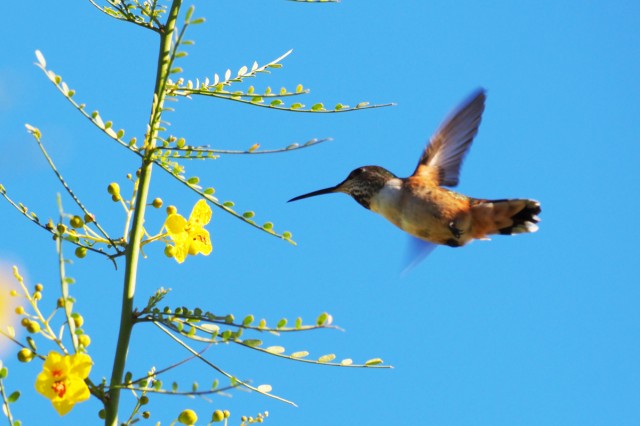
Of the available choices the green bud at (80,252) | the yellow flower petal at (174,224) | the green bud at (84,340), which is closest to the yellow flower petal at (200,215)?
the yellow flower petal at (174,224)

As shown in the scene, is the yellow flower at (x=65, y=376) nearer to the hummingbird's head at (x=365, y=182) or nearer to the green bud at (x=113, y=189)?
the green bud at (x=113, y=189)

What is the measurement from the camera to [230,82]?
127 inches

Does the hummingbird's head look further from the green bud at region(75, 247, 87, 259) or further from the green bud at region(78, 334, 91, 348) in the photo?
the green bud at region(78, 334, 91, 348)

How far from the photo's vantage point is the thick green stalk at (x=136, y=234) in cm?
249

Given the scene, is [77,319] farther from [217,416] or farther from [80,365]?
[217,416]

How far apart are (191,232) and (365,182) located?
125cm

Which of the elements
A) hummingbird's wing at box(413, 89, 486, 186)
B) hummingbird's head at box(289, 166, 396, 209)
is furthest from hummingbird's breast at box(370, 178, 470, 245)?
hummingbird's wing at box(413, 89, 486, 186)

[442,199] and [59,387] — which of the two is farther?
[442,199]

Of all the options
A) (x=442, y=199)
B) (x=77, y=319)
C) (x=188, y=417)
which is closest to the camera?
(x=77, y=319)

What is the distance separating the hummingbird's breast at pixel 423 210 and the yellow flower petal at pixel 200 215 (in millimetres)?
1045

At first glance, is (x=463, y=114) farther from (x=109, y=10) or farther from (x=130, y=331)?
(x=130, y=331)

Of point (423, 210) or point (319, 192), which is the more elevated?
point (319, 192)

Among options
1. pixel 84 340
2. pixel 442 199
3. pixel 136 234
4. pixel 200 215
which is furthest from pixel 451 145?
pixel 84 340

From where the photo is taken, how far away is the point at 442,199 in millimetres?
3840
